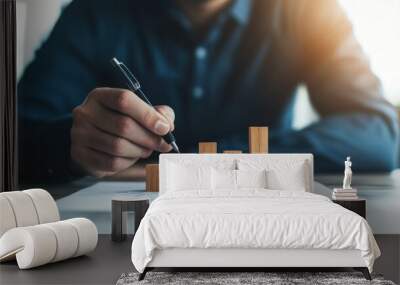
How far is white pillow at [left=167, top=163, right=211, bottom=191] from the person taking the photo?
20.9 ft

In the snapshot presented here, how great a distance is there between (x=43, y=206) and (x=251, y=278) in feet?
6.73

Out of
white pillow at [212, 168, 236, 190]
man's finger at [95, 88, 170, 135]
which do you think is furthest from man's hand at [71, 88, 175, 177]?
white pillow at [212, 168, 236, 190]

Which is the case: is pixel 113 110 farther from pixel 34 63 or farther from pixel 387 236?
pixel 387 236

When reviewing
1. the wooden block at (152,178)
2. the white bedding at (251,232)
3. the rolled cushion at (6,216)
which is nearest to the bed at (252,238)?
the white bedding at (251,232)

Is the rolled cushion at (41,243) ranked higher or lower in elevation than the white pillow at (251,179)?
lower

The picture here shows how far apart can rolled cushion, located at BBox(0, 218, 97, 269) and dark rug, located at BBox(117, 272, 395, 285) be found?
0.65 metres

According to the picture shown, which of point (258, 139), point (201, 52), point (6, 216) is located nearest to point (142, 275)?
point (6, 216)

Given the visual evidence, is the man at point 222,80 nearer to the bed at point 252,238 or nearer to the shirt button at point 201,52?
the shirt button at point 201,52

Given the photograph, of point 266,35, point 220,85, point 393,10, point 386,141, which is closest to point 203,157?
point 220,85

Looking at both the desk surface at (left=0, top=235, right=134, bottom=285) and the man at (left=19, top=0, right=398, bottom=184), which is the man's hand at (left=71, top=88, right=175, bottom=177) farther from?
the desk surface at (left=0, top=235, right=134, bottom=285)

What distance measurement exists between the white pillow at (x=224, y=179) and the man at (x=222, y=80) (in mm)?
1017

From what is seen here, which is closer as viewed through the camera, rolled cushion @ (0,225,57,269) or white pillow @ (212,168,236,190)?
→ rolled cushion @ (0,225,57,269)

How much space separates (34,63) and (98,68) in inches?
30.7

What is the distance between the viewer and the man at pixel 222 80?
7.32 m
